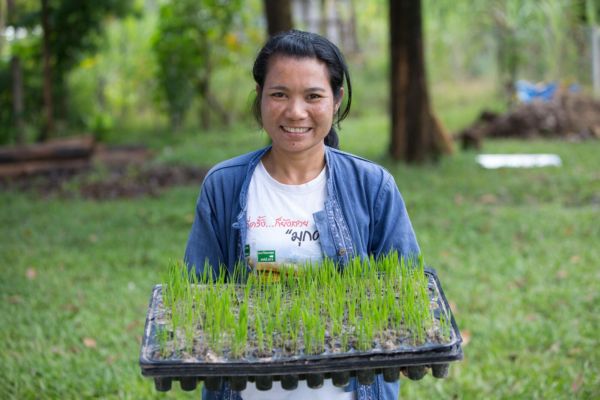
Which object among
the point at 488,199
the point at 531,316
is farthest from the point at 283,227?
the point at 488,199

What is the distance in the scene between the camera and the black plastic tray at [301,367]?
4.75 feet

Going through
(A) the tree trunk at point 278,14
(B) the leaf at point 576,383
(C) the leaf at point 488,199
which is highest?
(A) the tree trunk at point 278,14

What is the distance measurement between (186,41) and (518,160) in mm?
6888

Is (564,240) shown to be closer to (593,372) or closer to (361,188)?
(593,372)

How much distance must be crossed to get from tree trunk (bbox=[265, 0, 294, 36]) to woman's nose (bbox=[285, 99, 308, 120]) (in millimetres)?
5415

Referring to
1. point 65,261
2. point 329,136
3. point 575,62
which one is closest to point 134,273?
point 65,261

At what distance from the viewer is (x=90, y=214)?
677cm

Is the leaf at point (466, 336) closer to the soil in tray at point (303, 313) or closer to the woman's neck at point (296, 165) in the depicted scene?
the soil in tray at point (303, 313)

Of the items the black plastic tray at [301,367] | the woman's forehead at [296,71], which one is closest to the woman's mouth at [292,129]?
the woman's forehead at [296,71]

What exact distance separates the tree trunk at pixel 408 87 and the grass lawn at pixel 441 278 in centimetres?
51

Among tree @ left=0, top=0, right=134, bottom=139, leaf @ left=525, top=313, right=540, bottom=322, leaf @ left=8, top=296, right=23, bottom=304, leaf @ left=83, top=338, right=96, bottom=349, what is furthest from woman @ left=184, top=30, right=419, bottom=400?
tree @ left=0, top=0, right=134, bottom=139

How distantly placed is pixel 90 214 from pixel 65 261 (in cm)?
158

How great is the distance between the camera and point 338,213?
194cm

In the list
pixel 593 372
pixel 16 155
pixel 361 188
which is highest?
pixel 361 188
